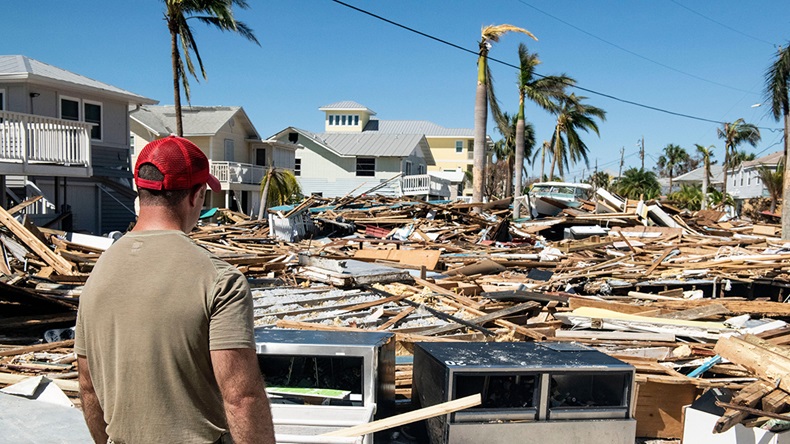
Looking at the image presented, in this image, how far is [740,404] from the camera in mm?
4074

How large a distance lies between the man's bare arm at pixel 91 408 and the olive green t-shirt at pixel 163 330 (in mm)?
183

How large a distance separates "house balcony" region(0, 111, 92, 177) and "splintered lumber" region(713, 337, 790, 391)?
1556 centimetres

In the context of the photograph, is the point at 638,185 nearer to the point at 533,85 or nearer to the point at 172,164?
the point at 533,85

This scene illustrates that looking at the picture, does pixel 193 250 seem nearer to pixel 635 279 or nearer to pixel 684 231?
pixel 635 279

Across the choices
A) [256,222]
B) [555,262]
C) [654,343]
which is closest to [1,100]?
[256,222]

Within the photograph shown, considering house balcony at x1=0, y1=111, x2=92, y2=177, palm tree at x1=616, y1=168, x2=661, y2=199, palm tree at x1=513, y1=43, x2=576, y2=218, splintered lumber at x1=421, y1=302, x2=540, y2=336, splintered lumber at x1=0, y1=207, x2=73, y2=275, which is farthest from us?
palm tree at x1=616, y1=168, x2=661, y2=199

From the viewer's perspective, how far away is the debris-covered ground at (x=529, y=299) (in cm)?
519

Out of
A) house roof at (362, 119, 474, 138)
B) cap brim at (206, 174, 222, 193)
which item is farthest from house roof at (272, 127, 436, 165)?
cap brim at (206, 174, 222, 193)

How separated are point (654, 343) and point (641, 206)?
49.9ft

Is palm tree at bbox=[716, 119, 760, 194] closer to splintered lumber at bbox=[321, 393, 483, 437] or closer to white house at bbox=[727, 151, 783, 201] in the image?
white house at bbox=[727, 151, 783, 201]

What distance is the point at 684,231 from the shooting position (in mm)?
19031

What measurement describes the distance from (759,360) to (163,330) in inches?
173

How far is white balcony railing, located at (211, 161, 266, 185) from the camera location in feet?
105

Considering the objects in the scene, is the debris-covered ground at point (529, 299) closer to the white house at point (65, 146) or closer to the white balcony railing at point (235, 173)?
the white house at point (65, 146)
